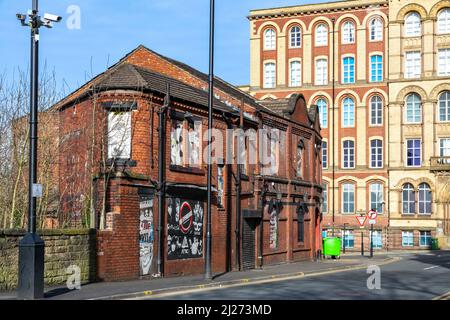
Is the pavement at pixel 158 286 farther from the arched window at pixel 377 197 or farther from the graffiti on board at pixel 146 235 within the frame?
the arched window at pixel 377 197

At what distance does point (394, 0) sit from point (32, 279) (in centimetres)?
5648

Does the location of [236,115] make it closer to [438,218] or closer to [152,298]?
[152,298]

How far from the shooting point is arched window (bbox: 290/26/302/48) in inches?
2768

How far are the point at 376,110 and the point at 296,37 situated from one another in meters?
10.8

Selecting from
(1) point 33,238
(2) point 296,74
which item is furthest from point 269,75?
(1) point 33,238

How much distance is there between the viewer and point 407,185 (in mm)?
65188

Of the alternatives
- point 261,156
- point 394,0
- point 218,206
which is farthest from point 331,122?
point 218,206

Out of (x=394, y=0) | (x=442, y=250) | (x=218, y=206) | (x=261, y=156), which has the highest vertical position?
(x=394, y=0)

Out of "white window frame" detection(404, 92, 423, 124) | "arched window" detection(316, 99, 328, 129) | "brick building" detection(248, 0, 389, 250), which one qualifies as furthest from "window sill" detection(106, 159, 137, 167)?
"arched window" detection(316, 99, 328, 129)

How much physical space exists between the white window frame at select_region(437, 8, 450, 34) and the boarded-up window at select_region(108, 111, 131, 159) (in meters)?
47.7

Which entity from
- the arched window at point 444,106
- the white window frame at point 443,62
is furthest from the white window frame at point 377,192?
the white window frame at point 443,62

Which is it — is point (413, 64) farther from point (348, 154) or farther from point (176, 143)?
point (176, 143)

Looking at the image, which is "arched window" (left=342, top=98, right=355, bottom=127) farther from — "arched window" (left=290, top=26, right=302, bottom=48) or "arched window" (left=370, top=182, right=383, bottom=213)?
"arched window" (left=290, top=26, right=302, bottom=48)

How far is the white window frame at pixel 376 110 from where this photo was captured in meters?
66.9
